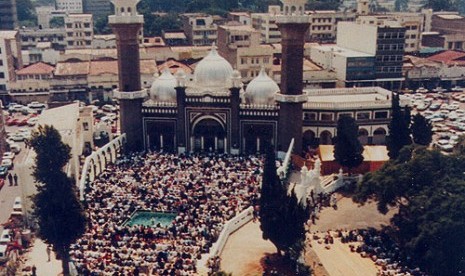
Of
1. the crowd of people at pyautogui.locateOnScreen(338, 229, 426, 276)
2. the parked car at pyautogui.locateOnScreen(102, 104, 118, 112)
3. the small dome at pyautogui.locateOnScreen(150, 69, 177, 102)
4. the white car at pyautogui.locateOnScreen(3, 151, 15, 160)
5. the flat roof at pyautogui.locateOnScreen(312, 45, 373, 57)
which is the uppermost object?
the flat roof at pyautogui.locateOnScreen(312, 45, 373, 57)

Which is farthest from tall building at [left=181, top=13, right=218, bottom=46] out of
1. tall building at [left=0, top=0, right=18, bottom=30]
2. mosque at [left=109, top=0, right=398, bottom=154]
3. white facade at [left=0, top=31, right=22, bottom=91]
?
mosque at [left=109, top=0, right=398, bottom=154]

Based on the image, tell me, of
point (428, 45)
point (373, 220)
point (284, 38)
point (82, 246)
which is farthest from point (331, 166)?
point (428, 45)

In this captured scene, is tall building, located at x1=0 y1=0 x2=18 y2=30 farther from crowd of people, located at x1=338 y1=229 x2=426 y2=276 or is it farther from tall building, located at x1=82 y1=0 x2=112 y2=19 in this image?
crowd of people, located at x1=338 y1=229 x2=426 y2=276

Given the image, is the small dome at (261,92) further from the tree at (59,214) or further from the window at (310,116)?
the tree at (59,214)

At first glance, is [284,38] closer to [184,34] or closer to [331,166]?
[331,166]

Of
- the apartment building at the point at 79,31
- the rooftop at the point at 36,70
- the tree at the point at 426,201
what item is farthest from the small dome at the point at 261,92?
the apartment building at the point at 79,31

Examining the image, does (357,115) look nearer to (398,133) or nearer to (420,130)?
(420,130)
